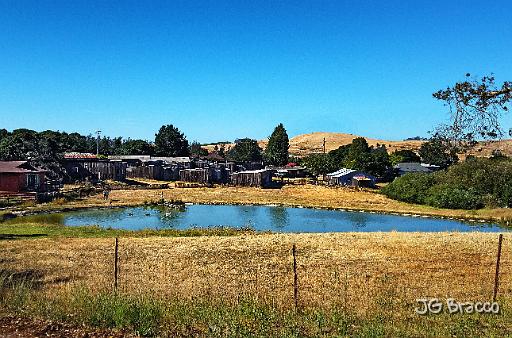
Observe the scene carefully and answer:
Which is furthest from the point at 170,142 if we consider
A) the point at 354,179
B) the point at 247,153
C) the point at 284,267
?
the point at 284,267

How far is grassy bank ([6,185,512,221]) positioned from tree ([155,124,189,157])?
47779mm

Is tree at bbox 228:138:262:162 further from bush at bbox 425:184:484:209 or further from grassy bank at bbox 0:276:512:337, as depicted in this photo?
grassy bank at bbox 0:276:512:337

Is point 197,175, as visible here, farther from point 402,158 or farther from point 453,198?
point 402,158

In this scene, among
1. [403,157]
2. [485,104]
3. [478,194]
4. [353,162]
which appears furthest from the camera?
[403,157]

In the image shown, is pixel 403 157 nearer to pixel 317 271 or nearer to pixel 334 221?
pixel 334 221

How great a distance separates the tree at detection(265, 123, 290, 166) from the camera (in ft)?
360

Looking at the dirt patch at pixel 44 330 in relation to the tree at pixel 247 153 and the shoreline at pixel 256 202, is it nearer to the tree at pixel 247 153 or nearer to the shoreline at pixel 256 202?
the shoreline at pixel 256 202

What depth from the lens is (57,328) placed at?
8883 mm

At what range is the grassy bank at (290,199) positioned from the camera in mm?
47381

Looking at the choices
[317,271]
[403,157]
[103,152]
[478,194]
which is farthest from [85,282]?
[103,152]

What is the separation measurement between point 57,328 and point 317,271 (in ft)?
32.6

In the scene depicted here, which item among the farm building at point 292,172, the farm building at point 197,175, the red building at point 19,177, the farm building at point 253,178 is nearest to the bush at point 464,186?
the farm building at point 253,178

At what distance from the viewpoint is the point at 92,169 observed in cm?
6844

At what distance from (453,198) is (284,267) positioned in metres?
42.6
